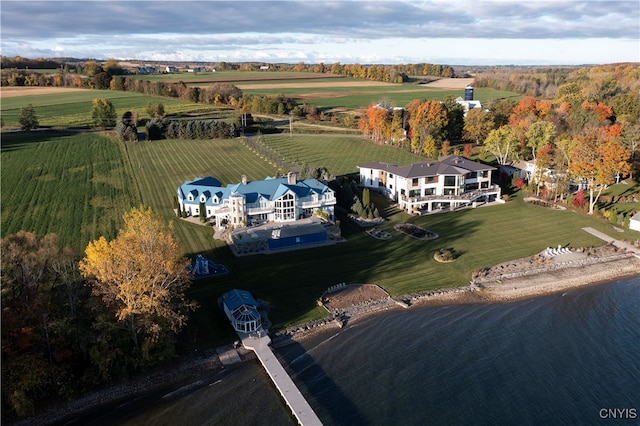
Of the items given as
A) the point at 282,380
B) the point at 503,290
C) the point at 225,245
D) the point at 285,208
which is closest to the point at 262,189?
the point at 285,208

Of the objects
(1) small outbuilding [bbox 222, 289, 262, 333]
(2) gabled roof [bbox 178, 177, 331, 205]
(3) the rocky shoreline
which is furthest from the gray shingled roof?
(1) small outbuilding [bbox 222, 289, 262, 333]

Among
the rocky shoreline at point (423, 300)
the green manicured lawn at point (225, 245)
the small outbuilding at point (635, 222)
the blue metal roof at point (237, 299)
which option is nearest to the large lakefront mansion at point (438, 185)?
→ the green manicured lawn at point (225, 245)

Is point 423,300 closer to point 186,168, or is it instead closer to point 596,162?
point 596,162

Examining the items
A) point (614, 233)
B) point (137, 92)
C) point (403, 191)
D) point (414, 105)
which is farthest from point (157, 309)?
point (137, 92)

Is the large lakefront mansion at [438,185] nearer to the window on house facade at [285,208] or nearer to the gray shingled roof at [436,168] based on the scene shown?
the gray shingled roof at [436,168]

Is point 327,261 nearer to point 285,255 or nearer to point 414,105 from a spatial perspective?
point 285,255

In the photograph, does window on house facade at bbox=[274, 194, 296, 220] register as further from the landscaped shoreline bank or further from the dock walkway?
the dock walkway
